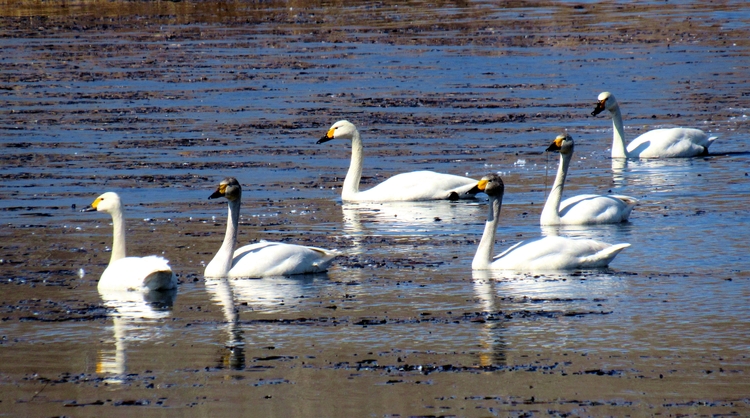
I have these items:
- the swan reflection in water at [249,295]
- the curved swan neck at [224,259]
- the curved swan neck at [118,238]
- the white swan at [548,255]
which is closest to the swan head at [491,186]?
the white swan at [548,255]

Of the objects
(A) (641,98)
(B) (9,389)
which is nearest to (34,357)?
(B) (9,389)

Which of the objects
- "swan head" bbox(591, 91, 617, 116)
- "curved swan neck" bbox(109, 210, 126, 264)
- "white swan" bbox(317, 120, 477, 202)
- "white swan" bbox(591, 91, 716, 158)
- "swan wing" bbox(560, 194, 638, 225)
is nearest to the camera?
"curved swan neck" bbox(109, 210, 126, 264)

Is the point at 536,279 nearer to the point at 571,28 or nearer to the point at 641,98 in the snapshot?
the point at 641,98

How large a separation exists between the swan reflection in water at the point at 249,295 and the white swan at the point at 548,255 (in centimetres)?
144

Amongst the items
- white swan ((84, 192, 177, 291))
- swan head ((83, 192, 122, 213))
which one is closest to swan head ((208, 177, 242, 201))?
swan head ((83, 192, 122, 213))

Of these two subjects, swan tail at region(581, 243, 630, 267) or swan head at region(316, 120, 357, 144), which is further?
swan head at region(316, 120, 357, 144)

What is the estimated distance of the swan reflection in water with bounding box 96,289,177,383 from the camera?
8797 millimetres

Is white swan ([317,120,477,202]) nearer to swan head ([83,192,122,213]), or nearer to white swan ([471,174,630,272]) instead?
white swan ([471,174,630,272])

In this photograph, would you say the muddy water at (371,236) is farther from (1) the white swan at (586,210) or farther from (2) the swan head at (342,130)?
(2) the swan head at (342,130)

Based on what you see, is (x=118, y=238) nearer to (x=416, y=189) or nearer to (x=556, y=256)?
(x=556, y=256)

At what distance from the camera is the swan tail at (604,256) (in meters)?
11.7

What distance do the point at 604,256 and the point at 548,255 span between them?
486mm

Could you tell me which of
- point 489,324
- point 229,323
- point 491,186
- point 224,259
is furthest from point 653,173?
point 229,323

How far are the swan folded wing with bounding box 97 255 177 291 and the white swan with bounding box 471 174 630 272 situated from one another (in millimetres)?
2724
